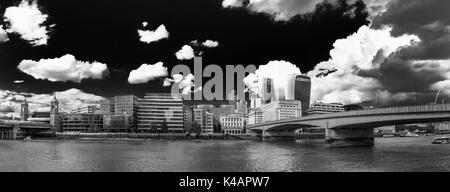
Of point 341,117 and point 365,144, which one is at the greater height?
point 341,117

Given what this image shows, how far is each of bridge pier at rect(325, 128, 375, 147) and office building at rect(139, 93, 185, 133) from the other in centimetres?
10153

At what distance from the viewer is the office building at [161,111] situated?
531 ft

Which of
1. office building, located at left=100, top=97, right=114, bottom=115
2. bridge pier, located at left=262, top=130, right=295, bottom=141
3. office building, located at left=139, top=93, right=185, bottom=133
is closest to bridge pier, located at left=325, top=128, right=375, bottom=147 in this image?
bridge pier, located at left=262, top=130, right=295, bottom=141

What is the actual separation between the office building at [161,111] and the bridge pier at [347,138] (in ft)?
333

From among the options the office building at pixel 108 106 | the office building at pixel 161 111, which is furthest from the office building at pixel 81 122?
the office building at pixel 108 106

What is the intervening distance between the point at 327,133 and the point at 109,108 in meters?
135

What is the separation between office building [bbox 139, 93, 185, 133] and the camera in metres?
162

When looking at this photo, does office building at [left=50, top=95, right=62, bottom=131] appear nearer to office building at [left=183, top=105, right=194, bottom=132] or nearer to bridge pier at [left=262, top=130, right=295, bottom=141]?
office building at [left=183, top=105, right=194, bottom=132]

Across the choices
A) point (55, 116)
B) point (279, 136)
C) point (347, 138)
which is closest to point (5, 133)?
point (55, 116)

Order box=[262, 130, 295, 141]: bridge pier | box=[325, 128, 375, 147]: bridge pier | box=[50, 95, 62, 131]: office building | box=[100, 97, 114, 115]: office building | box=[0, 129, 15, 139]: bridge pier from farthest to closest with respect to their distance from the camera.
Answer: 1. box=[100, 97, 114, 115]: office building
2. box=[50, 95, 62, 131]: office building
3. box=[0, 129, 15, 139]: bridge pier
4. box=[262, 130, 295, 141]: bridge pier
5. box=[325, 128, 375, 147]: bridge pier

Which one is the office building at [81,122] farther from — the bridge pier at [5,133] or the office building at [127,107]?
the bridge pier at [5,133]

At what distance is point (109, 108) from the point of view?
183 metres
